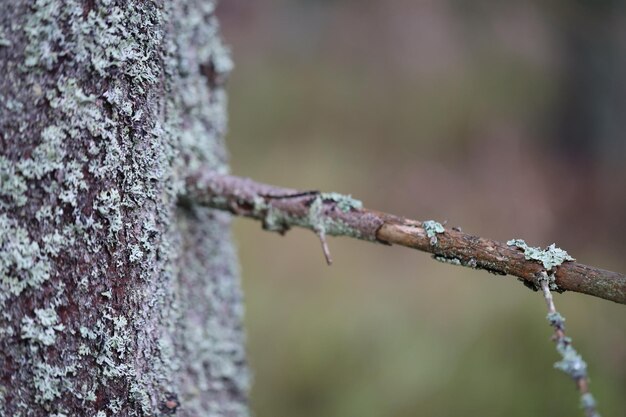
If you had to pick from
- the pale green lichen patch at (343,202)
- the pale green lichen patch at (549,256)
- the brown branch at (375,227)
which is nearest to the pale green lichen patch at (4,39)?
the brown branch at (375,227)

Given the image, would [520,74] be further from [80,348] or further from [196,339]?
[80,348]

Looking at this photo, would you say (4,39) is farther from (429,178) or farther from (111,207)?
(429,178)

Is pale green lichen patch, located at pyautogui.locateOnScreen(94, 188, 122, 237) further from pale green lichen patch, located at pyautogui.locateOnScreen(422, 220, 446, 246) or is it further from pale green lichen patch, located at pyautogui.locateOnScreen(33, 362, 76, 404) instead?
pale green lichen patch, located at pyautogui.locateOnScreen(422, 220, 446, 246)

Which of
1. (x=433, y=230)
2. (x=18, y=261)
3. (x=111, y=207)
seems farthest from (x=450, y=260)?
(x=18, y=261)

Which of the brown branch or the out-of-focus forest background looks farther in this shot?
the out-of-focus forest background

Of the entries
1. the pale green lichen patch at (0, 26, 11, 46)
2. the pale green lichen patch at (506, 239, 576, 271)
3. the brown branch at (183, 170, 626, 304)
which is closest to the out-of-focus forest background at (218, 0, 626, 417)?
the brown branch at (183, 170, 626, 304)

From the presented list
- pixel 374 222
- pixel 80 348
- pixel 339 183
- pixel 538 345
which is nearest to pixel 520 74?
pixel 339 183

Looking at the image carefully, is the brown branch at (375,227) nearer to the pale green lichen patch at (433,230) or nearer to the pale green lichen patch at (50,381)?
the pale green lichen patch at (433,230)

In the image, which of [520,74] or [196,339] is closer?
[196,339]
